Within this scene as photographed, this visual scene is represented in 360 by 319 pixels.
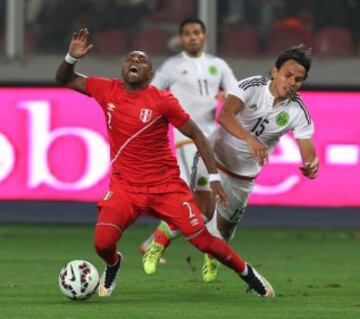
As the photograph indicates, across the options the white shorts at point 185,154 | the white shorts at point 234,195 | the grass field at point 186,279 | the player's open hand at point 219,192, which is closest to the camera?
the grass field at point 186,279

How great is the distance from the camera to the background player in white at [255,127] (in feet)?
38.2

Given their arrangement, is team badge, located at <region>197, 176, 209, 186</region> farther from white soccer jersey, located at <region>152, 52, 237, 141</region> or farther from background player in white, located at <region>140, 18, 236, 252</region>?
white soccer jersey, located at <region>152, 52, 237, 141</region>

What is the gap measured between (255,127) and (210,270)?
4.26ft

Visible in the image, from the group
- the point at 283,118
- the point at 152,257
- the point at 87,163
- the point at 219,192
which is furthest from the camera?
the point at 87,163

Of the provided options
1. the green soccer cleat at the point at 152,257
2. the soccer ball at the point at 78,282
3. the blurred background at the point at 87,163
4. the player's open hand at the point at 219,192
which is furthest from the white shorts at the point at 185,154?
the soccer ball at the point at 78,282

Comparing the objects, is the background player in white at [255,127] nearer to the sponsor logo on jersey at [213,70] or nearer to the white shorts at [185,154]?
the white shorts at [185,154]

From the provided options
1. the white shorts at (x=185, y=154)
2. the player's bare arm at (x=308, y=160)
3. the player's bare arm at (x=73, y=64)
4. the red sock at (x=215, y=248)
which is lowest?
the white shorts at (x=185, y=154)

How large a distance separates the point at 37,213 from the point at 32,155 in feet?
2.43

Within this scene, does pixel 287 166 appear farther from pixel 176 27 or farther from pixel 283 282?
pixel 283 282

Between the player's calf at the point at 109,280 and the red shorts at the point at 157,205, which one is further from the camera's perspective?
the player's calf at the point at 109,280

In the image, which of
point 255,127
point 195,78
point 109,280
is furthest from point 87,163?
point 109,280

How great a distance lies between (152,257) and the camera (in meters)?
12.5

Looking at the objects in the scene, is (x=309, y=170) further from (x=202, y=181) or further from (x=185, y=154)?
(x=185, y=154)

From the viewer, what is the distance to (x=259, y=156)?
11047mm
